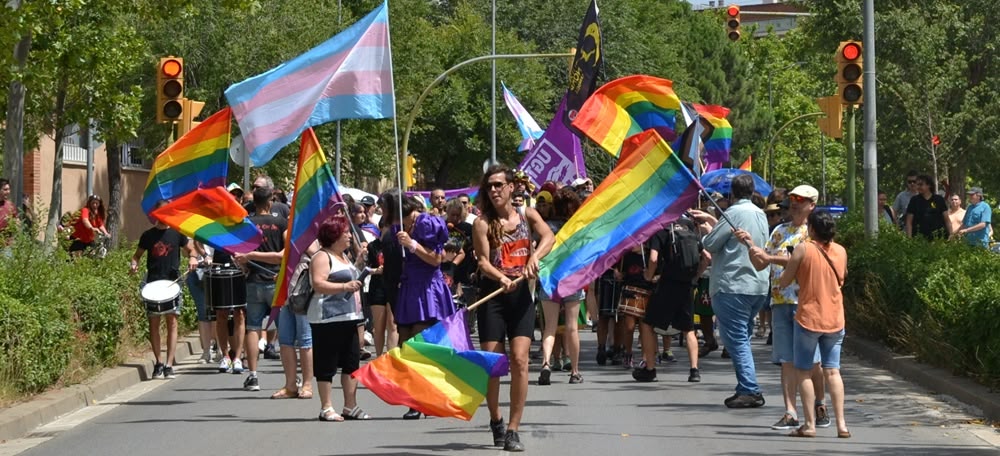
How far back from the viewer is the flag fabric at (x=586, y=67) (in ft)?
69.1

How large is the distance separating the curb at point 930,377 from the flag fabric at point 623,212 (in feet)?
8.73

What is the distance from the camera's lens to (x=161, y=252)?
15133mm

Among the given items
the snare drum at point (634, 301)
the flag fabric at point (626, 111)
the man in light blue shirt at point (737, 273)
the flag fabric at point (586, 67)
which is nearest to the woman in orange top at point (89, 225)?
the flag fabric at point (586, 67)

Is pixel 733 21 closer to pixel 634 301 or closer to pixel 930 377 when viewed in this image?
pixel 634 301

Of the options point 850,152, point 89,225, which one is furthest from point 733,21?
point 89,225

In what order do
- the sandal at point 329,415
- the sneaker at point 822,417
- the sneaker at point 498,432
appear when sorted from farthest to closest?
the sandal at point 329,415
the sneaker at point 822,417
the sneaker at point 498,432

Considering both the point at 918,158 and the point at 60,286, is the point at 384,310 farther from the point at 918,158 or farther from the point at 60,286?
the point at 918,158

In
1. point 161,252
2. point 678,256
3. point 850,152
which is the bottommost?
point 678,256

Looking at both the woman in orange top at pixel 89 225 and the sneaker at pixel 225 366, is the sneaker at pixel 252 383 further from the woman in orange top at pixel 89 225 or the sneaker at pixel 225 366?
the woman in orange top at pixel 89 225

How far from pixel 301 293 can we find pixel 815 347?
3644mm

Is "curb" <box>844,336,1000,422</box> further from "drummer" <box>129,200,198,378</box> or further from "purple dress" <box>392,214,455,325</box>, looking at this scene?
"drummer" <box>129,200,198,378</box>

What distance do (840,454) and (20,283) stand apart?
6.57m

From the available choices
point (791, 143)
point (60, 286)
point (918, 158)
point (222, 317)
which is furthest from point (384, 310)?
point (791, 143)

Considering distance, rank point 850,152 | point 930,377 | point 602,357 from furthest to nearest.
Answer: point 850,152 < point 602,357 < point 930,377
